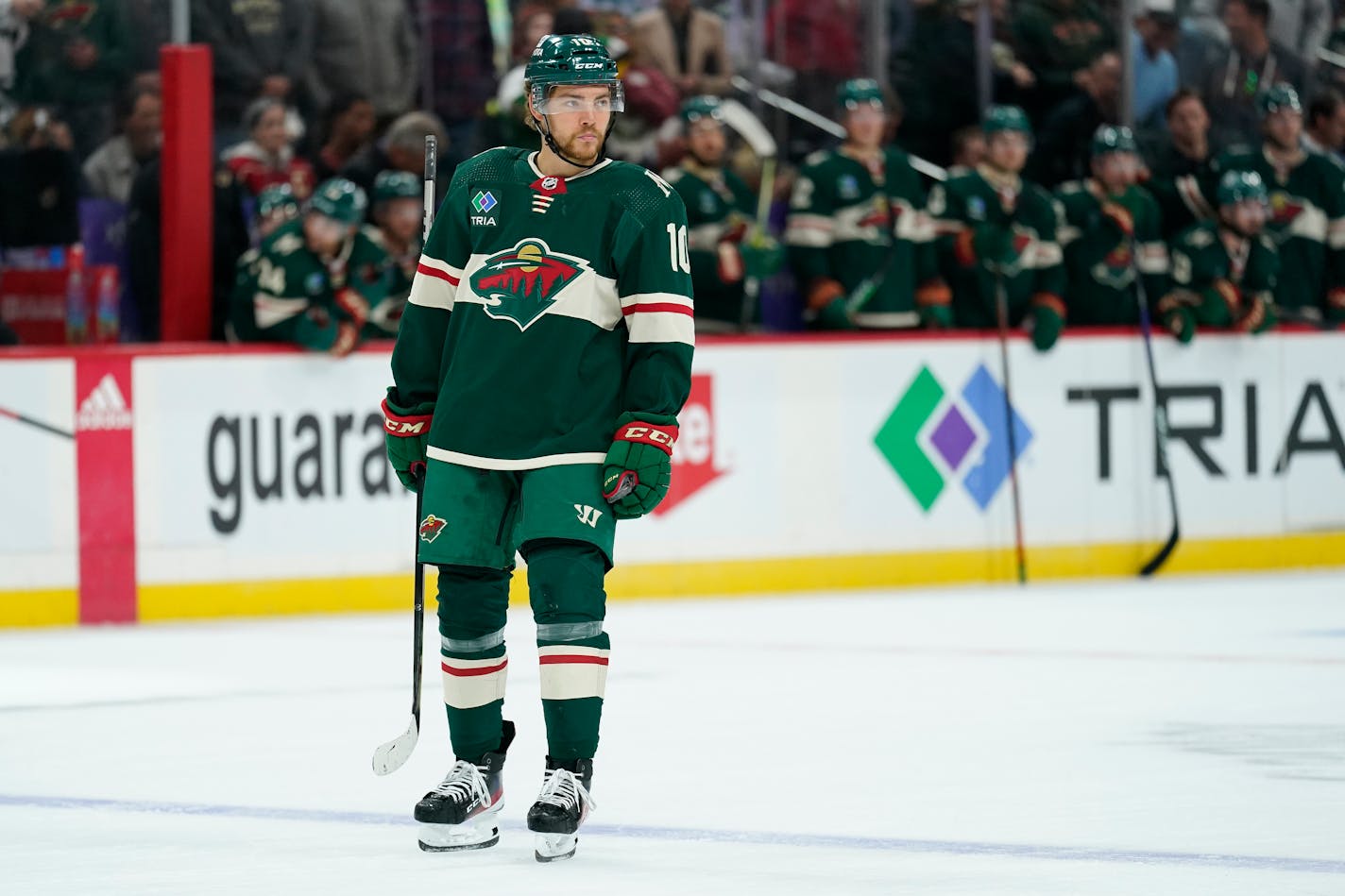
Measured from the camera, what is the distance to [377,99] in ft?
36.4

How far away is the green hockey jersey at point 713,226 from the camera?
11.0 metres

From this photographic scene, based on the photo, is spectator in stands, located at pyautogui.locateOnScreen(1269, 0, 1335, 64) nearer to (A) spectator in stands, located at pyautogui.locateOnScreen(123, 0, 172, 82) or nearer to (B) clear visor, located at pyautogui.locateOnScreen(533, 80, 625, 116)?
(A) spectator in stands, located at pyautogui.locateOnScreen(123, 0, 172, 82)

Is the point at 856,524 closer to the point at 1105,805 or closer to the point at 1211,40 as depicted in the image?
the point at 1211,40

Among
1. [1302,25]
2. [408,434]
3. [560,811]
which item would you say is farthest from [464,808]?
[1302,25]

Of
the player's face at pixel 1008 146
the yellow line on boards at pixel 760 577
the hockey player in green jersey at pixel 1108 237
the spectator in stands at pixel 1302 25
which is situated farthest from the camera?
the spectator in stands at pixel 1302 25

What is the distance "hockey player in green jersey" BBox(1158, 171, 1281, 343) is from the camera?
11734 millimetres

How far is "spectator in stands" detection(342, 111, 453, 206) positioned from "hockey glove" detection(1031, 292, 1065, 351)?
2764 mm

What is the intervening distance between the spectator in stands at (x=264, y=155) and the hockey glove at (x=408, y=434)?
5.88 meters

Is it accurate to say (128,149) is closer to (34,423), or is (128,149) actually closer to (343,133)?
(343,133)

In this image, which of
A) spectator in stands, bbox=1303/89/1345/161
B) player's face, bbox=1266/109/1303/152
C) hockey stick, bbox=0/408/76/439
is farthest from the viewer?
spectator in stands, bbox=1303/89/1345/161

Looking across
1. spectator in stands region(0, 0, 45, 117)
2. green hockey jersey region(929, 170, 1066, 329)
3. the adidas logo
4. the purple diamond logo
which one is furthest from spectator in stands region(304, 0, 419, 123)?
the purple diamond logo

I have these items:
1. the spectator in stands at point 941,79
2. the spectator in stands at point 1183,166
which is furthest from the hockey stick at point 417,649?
the spectator in stands at point 1183,166

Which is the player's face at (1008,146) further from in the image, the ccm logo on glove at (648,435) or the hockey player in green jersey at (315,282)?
the ccm logo on glove at (648,435)

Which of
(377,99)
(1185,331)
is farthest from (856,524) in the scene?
(377,99)
